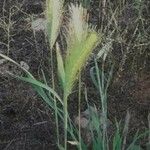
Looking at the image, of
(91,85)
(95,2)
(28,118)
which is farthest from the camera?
(95,2)

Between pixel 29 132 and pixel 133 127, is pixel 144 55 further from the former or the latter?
pixel 29 132

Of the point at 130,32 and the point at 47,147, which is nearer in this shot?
the point at 47,147

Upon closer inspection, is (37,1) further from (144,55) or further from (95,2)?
(144,55)

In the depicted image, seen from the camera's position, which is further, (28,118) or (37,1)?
(37,1)

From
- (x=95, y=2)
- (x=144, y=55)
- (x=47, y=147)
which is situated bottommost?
(x=47, y=147)

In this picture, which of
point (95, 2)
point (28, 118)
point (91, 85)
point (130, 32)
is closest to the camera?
point (28, 118)

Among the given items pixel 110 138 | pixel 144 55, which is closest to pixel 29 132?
pixel 110 138

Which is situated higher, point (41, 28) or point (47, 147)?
point (41, 28)

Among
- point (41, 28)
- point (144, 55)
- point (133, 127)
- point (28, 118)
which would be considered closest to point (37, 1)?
point (41, 28)

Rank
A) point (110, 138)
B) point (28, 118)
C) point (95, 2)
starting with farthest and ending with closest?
point (95, 2) < point (28, 118) < point (110, 138)

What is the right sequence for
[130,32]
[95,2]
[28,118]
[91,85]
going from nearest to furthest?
[28,118], [91,85], [130,32], [95,2]
